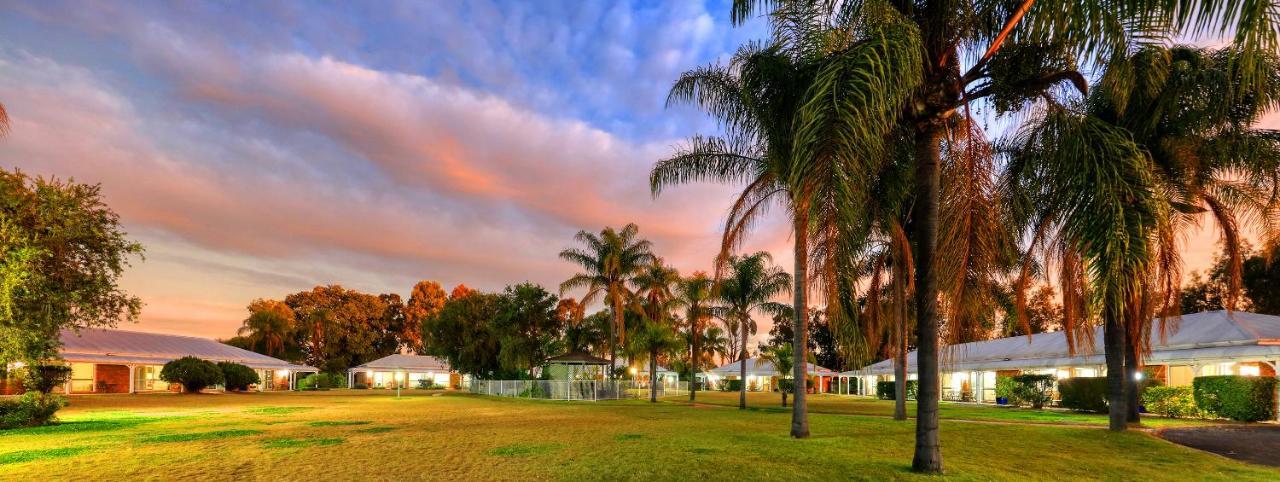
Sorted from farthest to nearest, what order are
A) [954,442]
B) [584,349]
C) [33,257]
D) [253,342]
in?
1. [253,342]
2. [584,349]
3. [33,257]
4. [954,442]

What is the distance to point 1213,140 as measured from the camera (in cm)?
1429

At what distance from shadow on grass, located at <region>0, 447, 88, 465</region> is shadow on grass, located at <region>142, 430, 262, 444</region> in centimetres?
169

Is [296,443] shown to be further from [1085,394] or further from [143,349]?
[143,349]

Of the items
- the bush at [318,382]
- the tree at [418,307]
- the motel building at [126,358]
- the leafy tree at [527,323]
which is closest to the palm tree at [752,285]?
the leafy tree at [527,323]

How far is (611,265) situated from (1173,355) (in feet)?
86.3

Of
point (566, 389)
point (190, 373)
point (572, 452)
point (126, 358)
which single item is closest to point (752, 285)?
point (566, 389)

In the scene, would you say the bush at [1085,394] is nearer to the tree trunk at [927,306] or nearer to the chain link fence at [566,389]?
the tree trunk at [927,306]

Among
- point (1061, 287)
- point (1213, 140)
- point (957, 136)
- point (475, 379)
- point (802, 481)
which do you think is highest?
point (1213, 140)

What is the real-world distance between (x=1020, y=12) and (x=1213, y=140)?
30.9 feet

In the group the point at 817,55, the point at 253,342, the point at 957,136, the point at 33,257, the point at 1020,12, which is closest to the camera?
the point at 1020,12

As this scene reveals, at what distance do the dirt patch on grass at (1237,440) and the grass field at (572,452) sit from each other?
29.9 inches

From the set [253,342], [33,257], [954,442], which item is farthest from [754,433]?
[253,342]

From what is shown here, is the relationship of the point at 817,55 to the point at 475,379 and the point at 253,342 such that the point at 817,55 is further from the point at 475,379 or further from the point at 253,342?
the point at 253,342

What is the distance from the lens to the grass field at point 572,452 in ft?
32.4
